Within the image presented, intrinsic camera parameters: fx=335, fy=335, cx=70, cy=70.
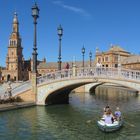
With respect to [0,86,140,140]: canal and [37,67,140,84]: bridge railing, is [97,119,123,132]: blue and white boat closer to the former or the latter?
[0,86,140,140]: canal

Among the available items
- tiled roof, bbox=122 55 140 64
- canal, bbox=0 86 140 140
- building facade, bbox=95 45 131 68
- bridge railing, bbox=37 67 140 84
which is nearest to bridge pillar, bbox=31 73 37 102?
bridge railing, bbox=37 67 140 84

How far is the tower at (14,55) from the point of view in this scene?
482 feet

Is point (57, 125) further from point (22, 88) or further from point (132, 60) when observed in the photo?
point (132, 60)

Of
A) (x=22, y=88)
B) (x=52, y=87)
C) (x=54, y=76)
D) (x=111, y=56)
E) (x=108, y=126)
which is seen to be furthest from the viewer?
(x=111, y=56)

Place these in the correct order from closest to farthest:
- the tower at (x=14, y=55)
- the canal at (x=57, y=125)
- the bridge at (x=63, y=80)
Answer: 1. the canal at (x=57, y=125)
2. the bridge at (x=63, y=80)
3. the tower at (x=14, y=55)

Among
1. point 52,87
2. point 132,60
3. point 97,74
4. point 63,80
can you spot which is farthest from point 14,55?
point 97,74

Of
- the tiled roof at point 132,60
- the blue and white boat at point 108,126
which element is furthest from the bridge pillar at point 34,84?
the tiled roof at point 132,60

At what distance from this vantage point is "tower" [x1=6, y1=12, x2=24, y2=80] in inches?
5782

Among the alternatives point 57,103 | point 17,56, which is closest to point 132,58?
point 17,56

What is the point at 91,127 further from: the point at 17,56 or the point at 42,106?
the point at 17,56

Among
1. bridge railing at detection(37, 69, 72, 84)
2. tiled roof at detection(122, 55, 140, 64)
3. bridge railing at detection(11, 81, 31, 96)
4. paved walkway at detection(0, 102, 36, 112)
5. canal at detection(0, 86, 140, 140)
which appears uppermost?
tiled roof at detection(122, 55, 140, 64)

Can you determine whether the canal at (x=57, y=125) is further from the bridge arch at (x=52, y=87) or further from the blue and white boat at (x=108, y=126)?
the bridge arch at (x=52, y=87)

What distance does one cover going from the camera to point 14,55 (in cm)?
14825

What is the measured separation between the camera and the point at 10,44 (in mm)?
149250
